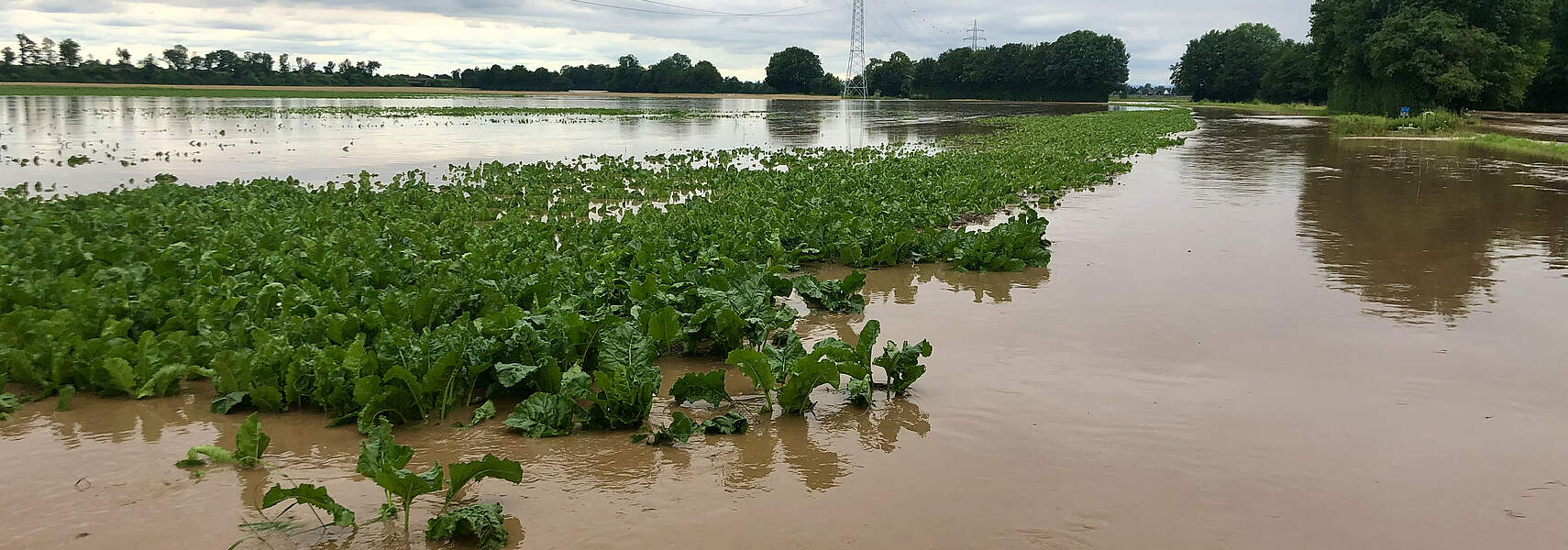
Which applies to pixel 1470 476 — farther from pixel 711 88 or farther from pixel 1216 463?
pixel 711 88

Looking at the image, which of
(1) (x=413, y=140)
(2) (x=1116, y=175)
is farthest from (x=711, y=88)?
(2) (x=1116, y=175)

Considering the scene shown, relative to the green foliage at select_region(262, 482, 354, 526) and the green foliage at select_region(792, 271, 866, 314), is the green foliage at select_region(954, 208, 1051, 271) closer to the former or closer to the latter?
the green foliage at select_region(792, 271, 866, 314)

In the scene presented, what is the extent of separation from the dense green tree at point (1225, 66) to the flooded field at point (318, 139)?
86.6m

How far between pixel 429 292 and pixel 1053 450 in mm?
4257

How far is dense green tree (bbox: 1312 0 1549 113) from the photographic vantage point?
5109cm

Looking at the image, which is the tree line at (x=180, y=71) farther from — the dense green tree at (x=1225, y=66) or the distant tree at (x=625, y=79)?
the dense green tree at (x=1225, y=66)

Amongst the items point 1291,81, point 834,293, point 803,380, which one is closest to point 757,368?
point 803,380

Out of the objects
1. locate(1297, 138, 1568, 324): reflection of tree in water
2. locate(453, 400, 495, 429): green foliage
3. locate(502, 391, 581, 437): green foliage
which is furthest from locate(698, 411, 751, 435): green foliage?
locate(1297, 138, 1568, 324): reflection of tree in water

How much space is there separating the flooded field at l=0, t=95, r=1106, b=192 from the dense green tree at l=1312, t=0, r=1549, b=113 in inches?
1007

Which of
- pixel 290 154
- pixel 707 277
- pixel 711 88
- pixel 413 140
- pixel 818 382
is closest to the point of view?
pixel 818 382

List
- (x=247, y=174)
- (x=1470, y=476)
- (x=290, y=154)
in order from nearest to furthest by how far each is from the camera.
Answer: (x=1470, y=476)
(x=247, y=174)
(x=290, y=154)

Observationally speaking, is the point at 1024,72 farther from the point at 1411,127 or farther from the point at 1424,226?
the point at 1424,226

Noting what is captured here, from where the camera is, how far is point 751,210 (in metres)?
13.1

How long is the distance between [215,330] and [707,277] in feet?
11.6
